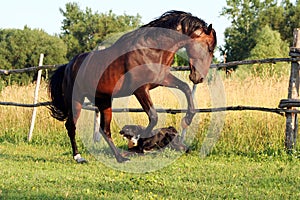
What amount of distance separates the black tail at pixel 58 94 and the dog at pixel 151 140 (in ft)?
3.10

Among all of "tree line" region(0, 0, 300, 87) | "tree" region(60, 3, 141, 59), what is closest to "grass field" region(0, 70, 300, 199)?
"tree line" region(0, 0, 300, 87)

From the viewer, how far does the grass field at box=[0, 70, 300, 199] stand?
179 inches

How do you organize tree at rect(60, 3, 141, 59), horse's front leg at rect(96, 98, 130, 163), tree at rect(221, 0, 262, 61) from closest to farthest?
1. horse's front leg at rect(96, 98, 130, 163)
2. tree at rect(221, 0, 262, 61)
3. tree at rect(60, 3, 141, 59)

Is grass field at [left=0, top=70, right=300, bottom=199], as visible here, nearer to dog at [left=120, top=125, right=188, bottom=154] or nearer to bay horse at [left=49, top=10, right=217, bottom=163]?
dog at [left=120, top=125, right=188, bottom=154]

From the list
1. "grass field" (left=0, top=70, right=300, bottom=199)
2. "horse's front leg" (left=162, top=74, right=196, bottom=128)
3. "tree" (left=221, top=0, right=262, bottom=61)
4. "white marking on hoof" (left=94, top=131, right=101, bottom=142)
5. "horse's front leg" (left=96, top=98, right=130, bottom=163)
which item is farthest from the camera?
"tree" (left=221, top=0, right=262, bottom=61)

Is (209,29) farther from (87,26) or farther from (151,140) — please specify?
(87,26)

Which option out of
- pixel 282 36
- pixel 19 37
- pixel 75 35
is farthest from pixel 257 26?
pixel 19 37

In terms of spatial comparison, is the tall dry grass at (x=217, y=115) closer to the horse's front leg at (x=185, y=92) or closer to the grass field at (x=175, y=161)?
the grass field at (x=175, y=161)

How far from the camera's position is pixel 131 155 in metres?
7.15

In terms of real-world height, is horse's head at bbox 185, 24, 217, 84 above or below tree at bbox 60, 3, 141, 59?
below

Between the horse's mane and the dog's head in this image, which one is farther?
the dog's head

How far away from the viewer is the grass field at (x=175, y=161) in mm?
4551

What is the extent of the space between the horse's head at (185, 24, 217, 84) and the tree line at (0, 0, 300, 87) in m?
27.1

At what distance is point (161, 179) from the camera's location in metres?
Answer: 5.13
